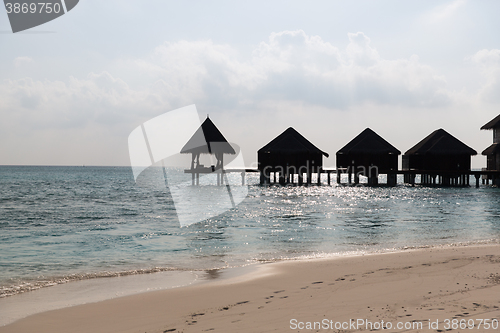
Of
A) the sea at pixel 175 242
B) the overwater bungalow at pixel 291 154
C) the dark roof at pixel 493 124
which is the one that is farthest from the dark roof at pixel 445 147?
the sea at pixel 175 242

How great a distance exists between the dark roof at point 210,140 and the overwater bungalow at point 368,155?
11.8m

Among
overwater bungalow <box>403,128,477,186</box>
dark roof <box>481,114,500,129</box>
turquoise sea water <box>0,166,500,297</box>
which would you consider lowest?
turquoise sea water <box>0,166,500,297</box>

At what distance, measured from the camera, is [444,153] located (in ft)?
136

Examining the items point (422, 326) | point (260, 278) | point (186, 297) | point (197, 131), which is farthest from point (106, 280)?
point (197, 131)

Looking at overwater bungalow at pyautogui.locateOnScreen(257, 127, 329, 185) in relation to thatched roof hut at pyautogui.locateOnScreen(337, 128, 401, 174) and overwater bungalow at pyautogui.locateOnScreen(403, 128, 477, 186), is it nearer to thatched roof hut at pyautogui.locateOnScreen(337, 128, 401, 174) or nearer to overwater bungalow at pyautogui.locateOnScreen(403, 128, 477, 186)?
thatched roof hut at pyautogui.locateOnScreen(337, 128, 401, 174)

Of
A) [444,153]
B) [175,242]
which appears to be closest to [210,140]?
[444,153]

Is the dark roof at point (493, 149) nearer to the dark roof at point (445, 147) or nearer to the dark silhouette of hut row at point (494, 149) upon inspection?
the dark silhouette of hut row at point (494, 149)

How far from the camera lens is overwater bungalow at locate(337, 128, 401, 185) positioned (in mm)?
40875

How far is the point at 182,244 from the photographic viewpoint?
38.1 feet

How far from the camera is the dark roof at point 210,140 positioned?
4097cm

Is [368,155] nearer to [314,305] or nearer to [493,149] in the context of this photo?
[493,149]

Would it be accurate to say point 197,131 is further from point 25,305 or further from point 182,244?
point 25,305

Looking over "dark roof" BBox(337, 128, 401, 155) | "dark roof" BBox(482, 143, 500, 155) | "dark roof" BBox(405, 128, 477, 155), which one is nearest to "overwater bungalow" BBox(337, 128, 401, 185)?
"dark roof" BBox(337, 128, 401, 155)

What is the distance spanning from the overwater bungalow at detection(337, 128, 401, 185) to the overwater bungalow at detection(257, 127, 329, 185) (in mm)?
2447
